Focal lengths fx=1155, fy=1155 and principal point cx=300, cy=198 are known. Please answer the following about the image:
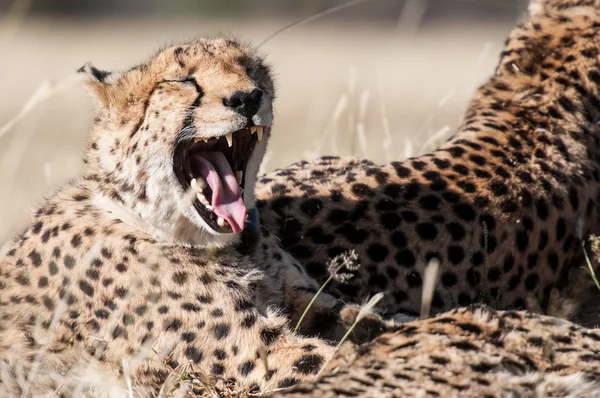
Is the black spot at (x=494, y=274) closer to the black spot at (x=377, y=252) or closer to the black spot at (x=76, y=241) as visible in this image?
the black spot at (x=377, y=252)

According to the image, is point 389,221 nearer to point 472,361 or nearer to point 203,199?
point 203,199

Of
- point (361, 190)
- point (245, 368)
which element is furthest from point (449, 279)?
point (245, 368)

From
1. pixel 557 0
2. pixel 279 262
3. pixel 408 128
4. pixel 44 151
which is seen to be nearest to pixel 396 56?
pixel 408 128

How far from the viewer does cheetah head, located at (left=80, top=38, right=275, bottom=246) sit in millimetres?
3195

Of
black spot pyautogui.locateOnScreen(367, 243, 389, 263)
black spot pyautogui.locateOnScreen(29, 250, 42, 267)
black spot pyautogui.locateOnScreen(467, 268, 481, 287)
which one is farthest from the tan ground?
black spot pyautogui.locateOnScreen(467, 268, 481, 287)

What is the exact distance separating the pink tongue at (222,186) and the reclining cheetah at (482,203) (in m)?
0.53

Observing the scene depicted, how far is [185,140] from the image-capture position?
326cm


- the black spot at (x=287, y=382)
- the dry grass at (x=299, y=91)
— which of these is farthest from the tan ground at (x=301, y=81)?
the black spot at (x=287, y=382)

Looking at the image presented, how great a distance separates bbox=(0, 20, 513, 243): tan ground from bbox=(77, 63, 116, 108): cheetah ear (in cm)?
62

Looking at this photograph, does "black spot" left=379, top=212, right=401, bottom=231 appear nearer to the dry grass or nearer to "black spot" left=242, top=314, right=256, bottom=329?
the dry grass

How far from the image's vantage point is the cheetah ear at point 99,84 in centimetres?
342

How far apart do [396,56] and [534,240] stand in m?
11.3

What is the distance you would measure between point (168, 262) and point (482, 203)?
3.67 ft

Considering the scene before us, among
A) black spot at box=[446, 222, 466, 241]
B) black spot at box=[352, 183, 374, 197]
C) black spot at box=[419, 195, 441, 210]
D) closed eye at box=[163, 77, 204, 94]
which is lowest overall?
black spot at box=[446, 222, 466, 241]
